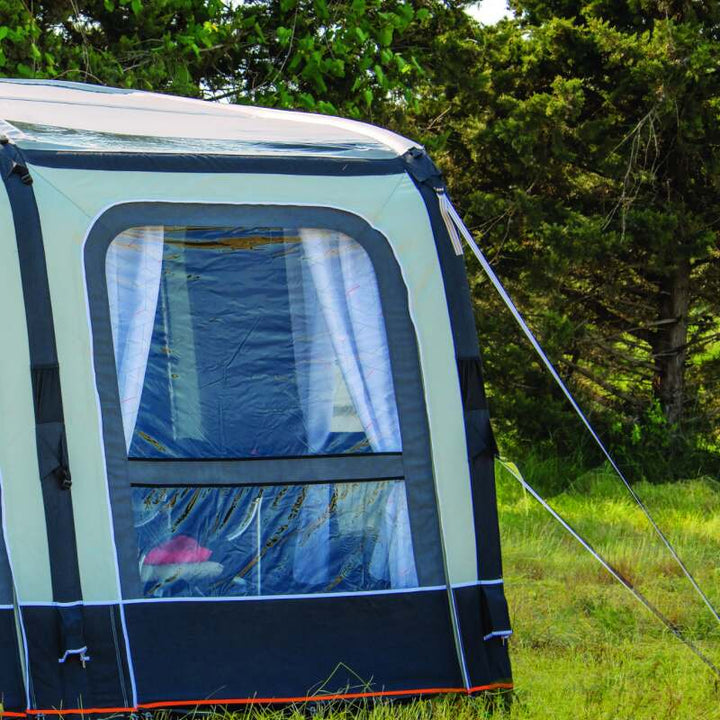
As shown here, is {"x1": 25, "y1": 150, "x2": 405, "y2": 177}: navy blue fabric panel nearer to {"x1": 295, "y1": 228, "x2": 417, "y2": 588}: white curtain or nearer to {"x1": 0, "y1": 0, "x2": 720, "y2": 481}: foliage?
{"x1": 295, "y1": 228, "x2": 417, "y2": 588}: white curtain

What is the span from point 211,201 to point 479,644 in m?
1.56

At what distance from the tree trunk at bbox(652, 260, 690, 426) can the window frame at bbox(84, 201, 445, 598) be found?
5.03 meters

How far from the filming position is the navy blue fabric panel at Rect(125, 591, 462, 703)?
354cm

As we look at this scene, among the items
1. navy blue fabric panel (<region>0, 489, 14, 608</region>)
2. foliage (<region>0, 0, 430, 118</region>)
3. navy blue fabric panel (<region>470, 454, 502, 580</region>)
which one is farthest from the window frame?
foliage (<region>0, 0, 430, 118</region>)

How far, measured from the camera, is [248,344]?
3799mm

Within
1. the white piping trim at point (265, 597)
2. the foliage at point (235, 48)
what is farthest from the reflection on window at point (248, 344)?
the foliage at point (235, 48)

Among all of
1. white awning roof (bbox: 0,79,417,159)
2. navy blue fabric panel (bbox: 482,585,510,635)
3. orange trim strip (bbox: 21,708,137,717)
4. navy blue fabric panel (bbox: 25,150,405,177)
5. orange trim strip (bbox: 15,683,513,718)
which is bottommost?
orange trim strip (bbox: 15,683,513,718)

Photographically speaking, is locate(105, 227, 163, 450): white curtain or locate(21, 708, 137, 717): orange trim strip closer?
locate(21, 708, 137, 717): orange trim strip

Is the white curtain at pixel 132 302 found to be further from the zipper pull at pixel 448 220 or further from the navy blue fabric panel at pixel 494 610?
the navy blue fabric panel at pixel 494 610

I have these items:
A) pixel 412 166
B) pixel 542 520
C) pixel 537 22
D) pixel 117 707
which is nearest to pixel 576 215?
pixel 537 22

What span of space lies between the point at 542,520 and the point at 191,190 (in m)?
3.80

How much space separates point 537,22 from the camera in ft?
29.1

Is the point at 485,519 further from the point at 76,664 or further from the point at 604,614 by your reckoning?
the point at 604,614

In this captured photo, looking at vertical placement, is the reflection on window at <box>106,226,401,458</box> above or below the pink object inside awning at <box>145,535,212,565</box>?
above
